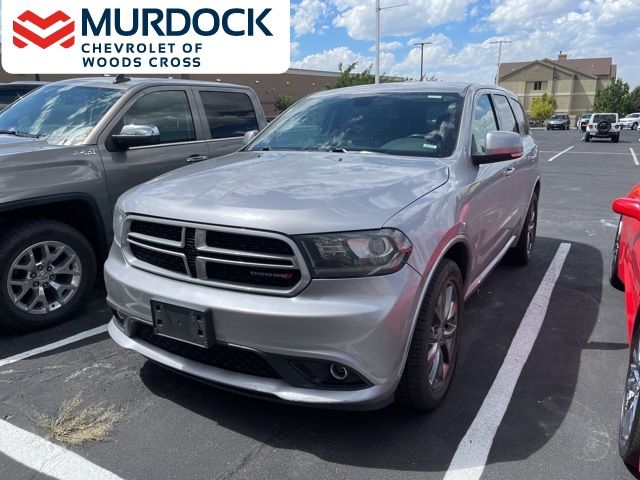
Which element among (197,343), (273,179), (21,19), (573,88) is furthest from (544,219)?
(573,88)

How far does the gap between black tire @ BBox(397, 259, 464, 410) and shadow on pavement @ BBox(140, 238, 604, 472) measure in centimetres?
15

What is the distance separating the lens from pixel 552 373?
10.9ft

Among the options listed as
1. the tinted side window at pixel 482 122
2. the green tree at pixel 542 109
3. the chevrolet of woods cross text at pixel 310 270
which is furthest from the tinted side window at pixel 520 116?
the green tree at pixel 542 109

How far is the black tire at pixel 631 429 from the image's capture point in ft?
7.40

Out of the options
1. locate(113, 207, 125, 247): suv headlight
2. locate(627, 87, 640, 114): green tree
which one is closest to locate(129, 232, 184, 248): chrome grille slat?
locate(113, 207, 125, 247): suv headlight

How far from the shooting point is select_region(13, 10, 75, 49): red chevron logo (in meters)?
15.6

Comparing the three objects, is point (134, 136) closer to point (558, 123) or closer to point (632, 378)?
point (632, 378)

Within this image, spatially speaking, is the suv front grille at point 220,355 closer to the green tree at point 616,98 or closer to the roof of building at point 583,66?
the green tree at point 616,98

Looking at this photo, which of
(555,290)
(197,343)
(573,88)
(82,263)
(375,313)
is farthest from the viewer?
(573,88)

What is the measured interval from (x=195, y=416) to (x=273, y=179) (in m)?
1.36

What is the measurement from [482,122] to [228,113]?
2.92m

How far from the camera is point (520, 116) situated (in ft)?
18.2

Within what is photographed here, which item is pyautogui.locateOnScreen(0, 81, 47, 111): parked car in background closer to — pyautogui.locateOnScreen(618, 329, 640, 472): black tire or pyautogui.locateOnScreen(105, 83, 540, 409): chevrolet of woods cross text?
pyautogui.locateOnScreen(105, 83, 540, 409): chevrolet of woods cross text

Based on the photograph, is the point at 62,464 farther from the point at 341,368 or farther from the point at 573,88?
the point at 573,88
